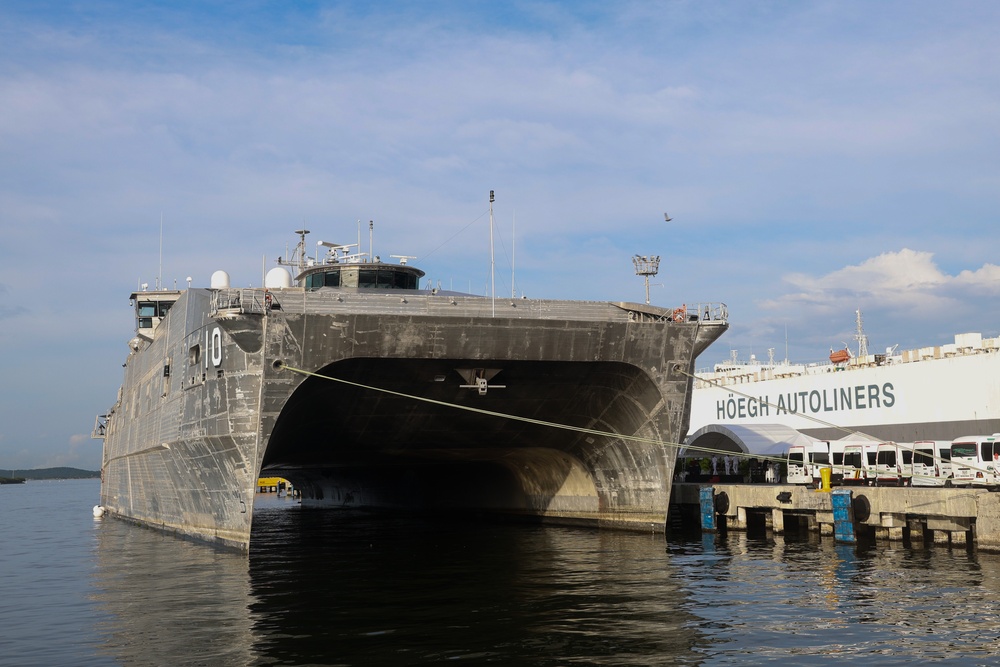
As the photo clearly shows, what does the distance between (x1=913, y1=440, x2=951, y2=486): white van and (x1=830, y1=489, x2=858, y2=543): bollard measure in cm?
477

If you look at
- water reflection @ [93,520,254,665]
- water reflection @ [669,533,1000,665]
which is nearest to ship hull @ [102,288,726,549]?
water reflection @ [93,520,254,665]

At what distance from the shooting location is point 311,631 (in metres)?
18.0

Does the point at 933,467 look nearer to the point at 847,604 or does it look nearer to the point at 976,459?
the point at 976,459

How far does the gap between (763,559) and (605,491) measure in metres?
10.3

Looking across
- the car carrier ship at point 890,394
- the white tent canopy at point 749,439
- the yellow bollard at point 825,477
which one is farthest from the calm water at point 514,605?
the car carrier ship at point 890,394

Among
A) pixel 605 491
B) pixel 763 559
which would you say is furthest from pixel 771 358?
pixel 763 559

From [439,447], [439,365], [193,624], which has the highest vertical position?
[439,365]

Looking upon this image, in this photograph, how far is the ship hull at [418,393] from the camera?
90.0 feet

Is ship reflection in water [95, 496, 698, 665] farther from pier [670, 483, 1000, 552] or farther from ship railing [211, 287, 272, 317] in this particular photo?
ship railing [211, 287, 272, 317]

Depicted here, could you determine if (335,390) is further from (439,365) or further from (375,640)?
(375,640)

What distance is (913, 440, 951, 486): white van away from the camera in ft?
114

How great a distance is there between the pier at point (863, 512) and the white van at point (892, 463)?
4275 mm

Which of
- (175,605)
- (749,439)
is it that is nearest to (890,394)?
(749,439)

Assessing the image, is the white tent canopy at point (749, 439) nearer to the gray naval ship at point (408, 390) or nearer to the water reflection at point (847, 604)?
the gray naval ship at point (408, 390)
